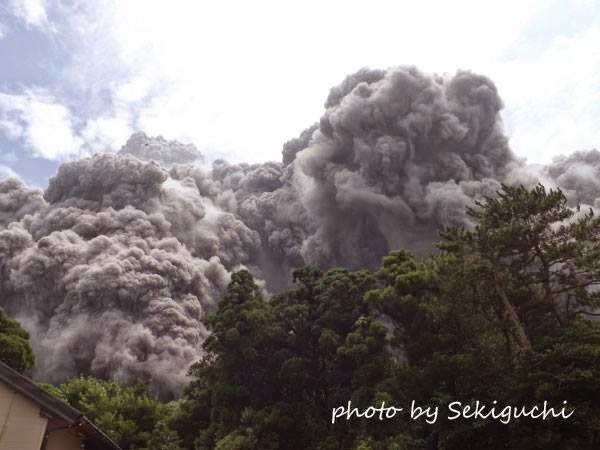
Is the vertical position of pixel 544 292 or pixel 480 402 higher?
A: pixel 544 292

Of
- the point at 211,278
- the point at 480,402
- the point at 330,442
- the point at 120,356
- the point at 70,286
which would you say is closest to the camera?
the point at 480,402

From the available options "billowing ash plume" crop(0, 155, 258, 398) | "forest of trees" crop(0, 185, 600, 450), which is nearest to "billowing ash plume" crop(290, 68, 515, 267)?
"billowing ash plume" crop(0, 155, 258, 398)

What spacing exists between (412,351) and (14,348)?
843 inches

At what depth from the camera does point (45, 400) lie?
8.34m

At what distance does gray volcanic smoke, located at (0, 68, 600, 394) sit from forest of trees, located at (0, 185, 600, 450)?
20.1 metres

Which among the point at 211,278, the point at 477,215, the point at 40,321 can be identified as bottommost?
the point at 477,215

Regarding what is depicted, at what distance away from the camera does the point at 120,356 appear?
4359cm

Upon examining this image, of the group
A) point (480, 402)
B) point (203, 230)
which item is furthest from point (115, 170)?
point (480, 402)

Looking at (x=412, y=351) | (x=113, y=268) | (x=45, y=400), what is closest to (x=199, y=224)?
(x=113, y=268)

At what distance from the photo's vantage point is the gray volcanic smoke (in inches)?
1886

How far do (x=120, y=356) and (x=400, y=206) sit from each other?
105 feet

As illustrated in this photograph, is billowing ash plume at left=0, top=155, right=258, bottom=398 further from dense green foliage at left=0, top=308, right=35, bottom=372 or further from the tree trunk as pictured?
the tree trunk

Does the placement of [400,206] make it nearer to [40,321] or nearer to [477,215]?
[477,215]

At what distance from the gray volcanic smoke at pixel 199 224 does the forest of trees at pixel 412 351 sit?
20.1 meters
